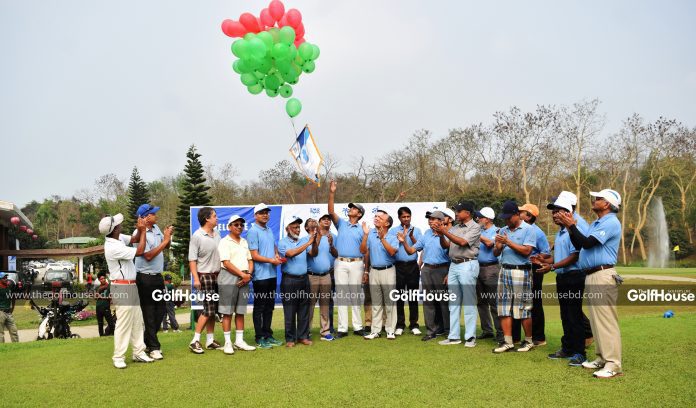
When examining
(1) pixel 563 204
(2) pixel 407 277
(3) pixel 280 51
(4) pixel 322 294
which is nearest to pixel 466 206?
(2) pixel 407 277

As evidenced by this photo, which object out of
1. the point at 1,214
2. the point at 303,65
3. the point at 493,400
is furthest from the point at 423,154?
the point at 493,400

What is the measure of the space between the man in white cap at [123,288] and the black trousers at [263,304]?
1.56m

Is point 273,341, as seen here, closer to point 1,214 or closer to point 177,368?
point 177,368

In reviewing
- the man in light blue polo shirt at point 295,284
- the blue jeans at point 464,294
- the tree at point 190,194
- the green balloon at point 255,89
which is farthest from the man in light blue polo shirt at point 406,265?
the tree at point 190,194

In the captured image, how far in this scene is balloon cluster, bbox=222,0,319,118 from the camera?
30.9ft

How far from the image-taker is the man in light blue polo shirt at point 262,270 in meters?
7.80

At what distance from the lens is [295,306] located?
8109 mm

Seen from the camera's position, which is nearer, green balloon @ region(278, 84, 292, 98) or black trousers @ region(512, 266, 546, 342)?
black trousers @ region(512, 266, 546, 342)

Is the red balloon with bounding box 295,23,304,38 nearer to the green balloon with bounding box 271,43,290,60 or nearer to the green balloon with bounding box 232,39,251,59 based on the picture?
the green balloon with bounding box 271,43,290,60

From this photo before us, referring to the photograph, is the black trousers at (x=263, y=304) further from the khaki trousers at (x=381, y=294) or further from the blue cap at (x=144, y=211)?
the blue cap at (x=144, y=211)

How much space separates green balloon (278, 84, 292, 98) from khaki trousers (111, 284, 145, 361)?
5.18m

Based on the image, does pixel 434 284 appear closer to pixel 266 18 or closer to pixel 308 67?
pixel 308 67

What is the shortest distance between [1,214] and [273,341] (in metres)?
28.5

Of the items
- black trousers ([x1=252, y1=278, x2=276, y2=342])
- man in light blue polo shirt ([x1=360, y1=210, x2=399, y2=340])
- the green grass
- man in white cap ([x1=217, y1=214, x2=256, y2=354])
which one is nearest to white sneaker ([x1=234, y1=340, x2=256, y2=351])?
man in white cap ([x1=217, y1=214, x2=256, y2=354])
